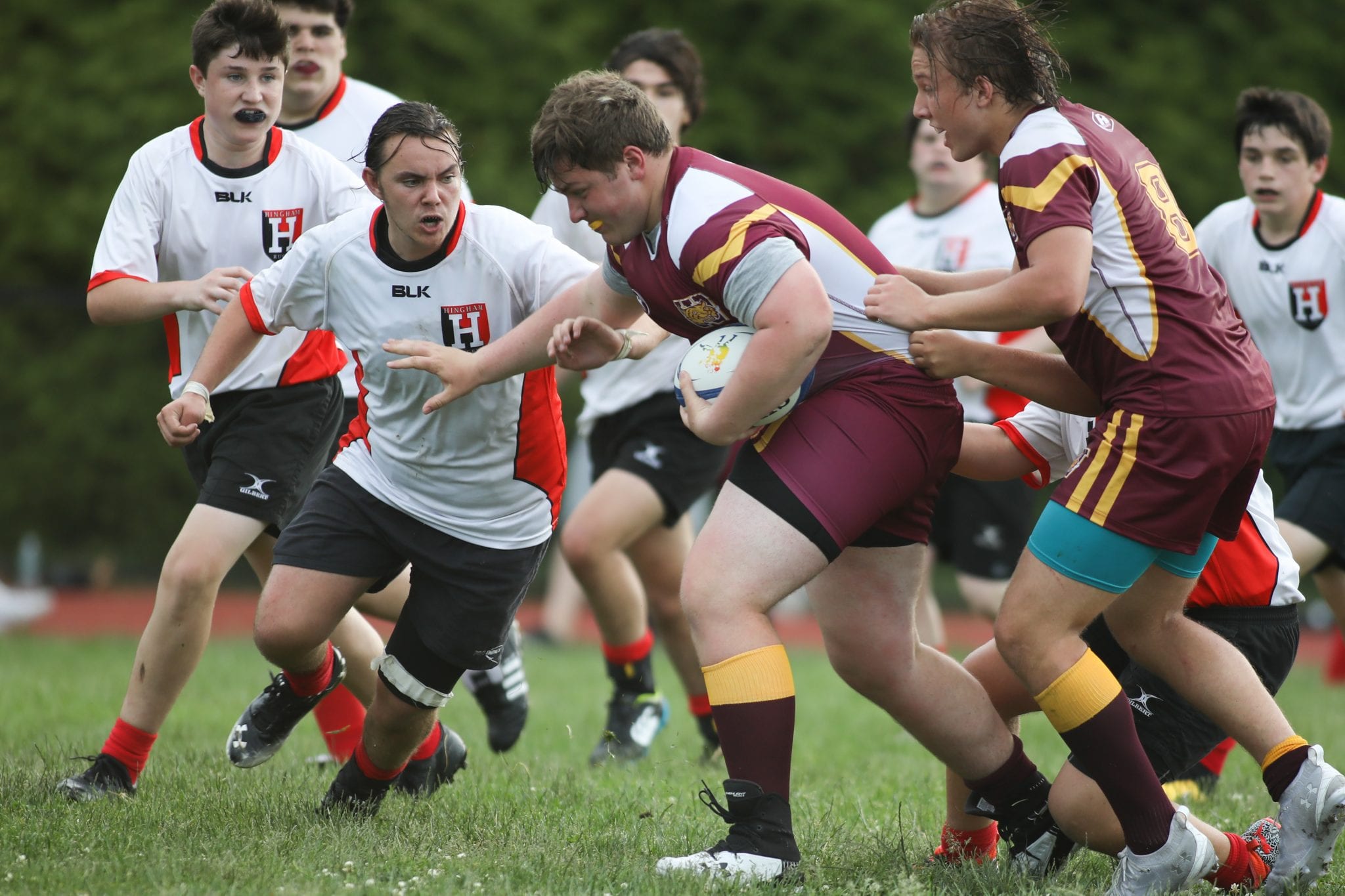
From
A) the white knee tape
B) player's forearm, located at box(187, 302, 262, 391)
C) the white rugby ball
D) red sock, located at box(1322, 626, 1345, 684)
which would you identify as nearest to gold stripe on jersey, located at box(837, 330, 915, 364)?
the white rugby ball

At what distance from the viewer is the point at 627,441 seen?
5875 millimetres

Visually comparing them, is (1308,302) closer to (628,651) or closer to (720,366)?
(628,651)

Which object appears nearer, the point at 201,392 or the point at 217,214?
the point at 201,392

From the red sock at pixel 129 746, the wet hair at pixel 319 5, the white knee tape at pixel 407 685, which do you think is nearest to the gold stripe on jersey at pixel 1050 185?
the white knee tape at pixel 407 685

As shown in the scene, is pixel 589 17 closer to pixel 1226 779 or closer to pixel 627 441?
pixel 627 441

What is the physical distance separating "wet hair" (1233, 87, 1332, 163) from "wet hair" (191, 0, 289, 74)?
3864mm

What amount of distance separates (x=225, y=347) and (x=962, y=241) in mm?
3735

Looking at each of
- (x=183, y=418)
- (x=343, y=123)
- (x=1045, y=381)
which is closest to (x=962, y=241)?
(x=343, y=123)

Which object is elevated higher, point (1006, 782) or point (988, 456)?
point (988, 456)

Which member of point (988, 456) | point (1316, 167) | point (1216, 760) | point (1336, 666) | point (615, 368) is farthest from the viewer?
point (1336, 666)

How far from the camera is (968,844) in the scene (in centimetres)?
362

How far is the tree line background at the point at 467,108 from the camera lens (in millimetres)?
11680

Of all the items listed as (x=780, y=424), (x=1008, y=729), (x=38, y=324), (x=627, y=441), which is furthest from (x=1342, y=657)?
(x=38, y=324)

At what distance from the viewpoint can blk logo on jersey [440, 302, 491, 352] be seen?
12.3 ft
